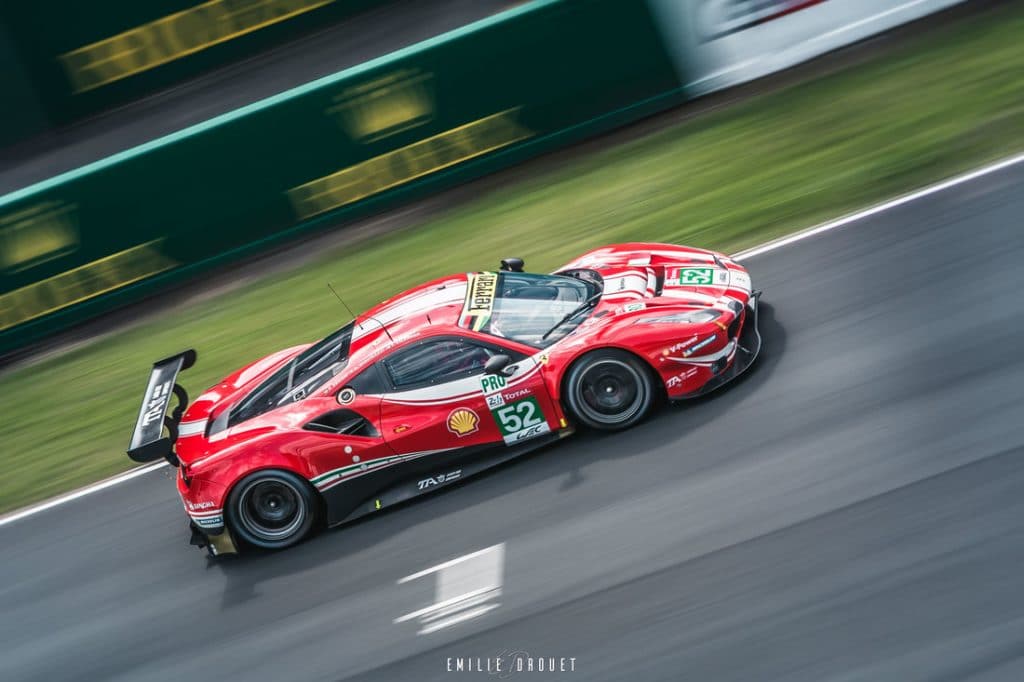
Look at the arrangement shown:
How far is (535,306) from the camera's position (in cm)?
802

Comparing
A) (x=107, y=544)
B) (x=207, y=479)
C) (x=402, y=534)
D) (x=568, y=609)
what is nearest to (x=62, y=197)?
(x=107, y=544)

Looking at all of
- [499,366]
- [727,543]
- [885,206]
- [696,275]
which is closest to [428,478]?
[499,366]

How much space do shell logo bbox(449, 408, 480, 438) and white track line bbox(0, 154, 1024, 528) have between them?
3400 millimetres

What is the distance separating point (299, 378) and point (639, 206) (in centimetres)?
468

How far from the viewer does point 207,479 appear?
7.93 metres

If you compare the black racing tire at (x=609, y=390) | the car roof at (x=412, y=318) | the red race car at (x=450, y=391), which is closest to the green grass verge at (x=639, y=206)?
the red race car at (x=450, y=391)

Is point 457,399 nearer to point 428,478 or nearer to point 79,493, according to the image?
point 428,478

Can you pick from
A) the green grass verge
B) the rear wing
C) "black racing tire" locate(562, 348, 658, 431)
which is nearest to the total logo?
"black racing tire" locate(562, 348, 658, 431)

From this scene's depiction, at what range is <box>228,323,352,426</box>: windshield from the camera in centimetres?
812

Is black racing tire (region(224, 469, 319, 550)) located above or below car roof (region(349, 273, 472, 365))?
below

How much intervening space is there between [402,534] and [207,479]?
1.49m

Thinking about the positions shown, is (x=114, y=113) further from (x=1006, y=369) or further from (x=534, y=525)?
(x=1006, y=369)

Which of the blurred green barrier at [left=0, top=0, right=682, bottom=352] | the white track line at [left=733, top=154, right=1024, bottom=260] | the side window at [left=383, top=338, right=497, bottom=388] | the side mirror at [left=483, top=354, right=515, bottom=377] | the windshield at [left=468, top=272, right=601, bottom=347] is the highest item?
the blurred green barrier at [left=0, top=0, right=682, bottom=352]

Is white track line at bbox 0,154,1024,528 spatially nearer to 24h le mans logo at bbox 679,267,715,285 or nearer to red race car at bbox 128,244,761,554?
red race car at bbox 128,244,761,554
